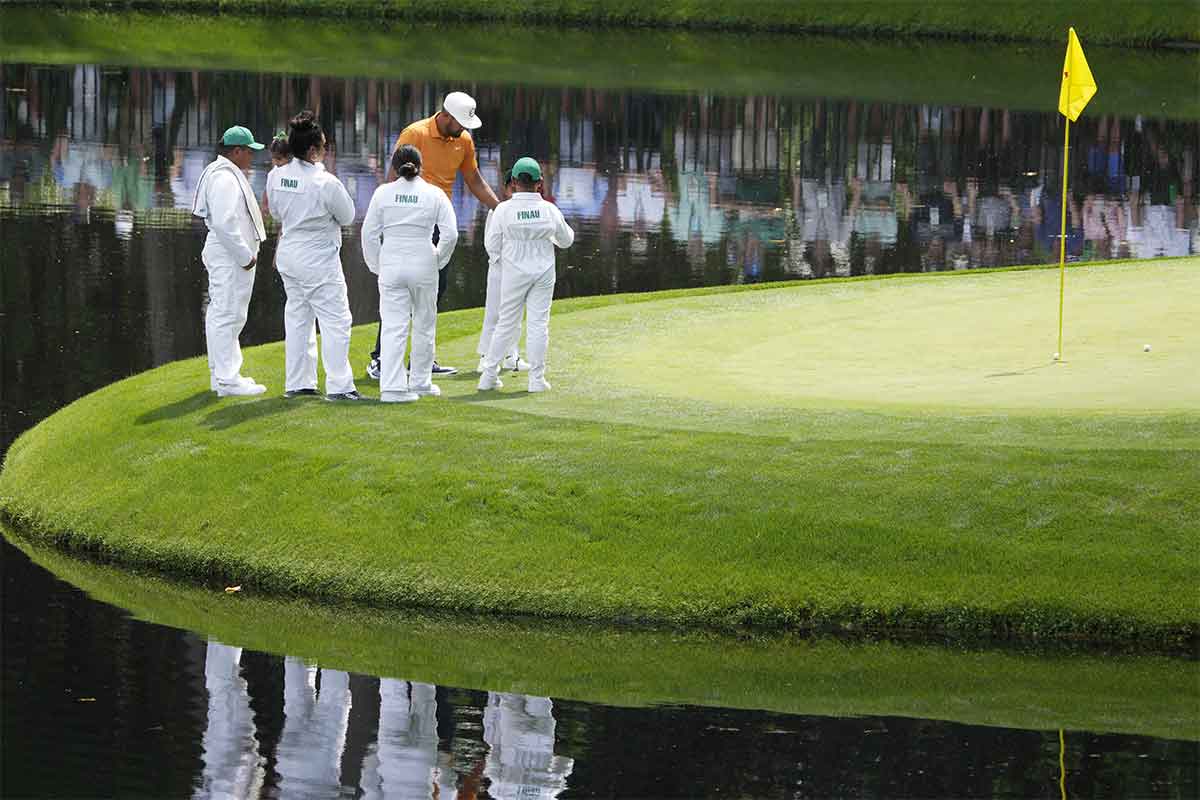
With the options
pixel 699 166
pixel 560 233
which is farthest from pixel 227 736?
pixel 699 166

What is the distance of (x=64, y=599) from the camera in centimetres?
1438

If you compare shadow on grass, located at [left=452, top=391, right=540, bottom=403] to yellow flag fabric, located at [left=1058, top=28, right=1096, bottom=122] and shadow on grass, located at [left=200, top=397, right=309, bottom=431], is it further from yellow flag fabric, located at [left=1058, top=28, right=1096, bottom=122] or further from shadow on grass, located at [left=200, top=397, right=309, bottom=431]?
yellow flag fabric, located at [left=1058, top=28, right=1096, bottom=122]

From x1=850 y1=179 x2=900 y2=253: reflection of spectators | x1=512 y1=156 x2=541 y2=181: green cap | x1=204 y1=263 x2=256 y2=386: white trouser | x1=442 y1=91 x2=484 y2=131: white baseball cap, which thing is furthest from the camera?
x1=850 y1=179 x2=900 y2=253: reflection of spectators

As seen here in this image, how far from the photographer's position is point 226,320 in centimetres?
1755

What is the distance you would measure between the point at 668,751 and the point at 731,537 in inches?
118

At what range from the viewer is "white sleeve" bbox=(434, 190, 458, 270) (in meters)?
16.9

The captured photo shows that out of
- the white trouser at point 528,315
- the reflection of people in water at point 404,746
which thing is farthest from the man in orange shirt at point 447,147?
the reflection of people in water at point 404,746

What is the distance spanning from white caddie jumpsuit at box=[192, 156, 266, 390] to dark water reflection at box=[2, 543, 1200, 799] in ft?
15.8

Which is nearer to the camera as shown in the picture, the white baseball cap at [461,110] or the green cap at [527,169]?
the green cap at [527,169]

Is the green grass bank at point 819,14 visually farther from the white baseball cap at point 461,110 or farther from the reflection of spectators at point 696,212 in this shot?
the white baseball cap at point 461,110

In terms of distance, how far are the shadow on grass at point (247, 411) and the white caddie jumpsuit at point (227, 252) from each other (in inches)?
21.3

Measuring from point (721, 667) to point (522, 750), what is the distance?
→ 195 centimetres

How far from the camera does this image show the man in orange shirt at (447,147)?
18156mm

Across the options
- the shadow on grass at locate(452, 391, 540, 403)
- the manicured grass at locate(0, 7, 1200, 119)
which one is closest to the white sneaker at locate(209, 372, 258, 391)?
the shadow on grass at locate(452, 391, 540, 403)
